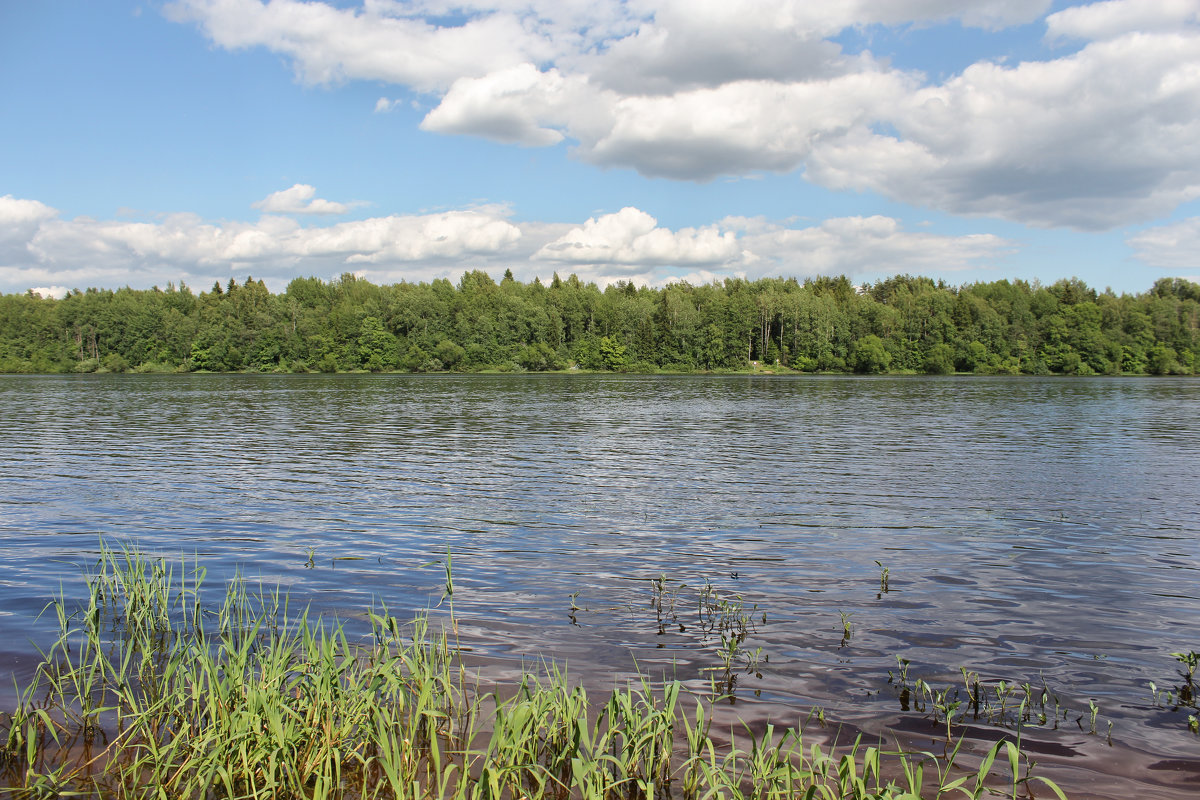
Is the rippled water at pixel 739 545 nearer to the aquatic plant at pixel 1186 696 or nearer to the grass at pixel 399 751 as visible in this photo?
the aquatic plant at pixel 1186 696

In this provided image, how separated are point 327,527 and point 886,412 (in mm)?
44115

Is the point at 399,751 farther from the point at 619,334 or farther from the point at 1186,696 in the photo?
the point at 619,334

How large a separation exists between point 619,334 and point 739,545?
151862 mm

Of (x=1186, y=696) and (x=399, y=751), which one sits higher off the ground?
(x=399, y=751)

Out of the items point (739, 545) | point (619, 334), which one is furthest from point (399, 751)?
point (619, 334)

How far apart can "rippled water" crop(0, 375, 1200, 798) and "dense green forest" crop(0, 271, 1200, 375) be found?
12359 cm

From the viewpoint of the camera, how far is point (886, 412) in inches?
2058

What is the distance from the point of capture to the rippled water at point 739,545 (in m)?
8.62

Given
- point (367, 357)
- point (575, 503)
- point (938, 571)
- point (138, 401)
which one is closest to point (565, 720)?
point (938, 571)

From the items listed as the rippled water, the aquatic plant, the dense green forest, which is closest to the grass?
the rippled water

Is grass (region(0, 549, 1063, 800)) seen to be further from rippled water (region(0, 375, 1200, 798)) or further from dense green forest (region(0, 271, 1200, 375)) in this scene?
dense green forest (region(0, 271, 1200, 375))

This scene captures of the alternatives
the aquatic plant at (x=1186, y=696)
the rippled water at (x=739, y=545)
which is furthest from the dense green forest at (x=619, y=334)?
the aquatic plant at (x=1186, y=696)

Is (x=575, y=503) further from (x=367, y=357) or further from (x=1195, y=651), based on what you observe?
(x=367, y=357)

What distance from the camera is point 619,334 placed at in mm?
165875
